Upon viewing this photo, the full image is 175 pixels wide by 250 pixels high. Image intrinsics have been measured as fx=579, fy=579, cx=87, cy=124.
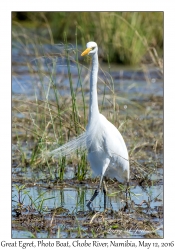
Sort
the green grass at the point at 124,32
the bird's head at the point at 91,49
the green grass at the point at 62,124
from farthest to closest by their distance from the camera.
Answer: the green grass at the point at 124,32, the green grass at the point at 62,124, the bird's head at the point at 91,49

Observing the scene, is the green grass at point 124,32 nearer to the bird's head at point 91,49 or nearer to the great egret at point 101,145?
the great egret at point 101,145

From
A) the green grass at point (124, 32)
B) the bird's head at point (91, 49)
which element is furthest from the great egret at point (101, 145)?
the green grass at point (124, 32)

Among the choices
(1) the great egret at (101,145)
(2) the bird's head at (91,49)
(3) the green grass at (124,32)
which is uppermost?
(3) the green grass at (124,32)

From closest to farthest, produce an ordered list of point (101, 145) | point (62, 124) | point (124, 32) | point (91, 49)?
point (91, 49), point (101, 145), point (62, 124), point (124, 32)

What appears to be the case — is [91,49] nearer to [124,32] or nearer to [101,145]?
[101,145]

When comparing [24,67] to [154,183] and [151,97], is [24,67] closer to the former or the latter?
[151,97]

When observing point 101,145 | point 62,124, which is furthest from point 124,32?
point 101,145

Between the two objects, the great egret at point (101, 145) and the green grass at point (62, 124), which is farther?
the green grass at point (62, 124)

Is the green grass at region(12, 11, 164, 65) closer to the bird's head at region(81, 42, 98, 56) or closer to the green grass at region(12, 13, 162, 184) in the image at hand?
the green grass at region(12, 13, 162, 184)

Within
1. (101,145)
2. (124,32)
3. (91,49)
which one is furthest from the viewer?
(124,32)

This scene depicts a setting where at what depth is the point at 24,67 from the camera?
45.3 feet

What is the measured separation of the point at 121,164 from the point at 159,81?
7.07 metres

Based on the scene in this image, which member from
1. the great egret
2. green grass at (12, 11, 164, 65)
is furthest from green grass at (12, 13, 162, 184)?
green grass at (12, 11, 164, 65)

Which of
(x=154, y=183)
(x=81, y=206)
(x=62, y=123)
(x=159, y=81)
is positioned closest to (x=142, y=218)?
(x=81, y=206)
